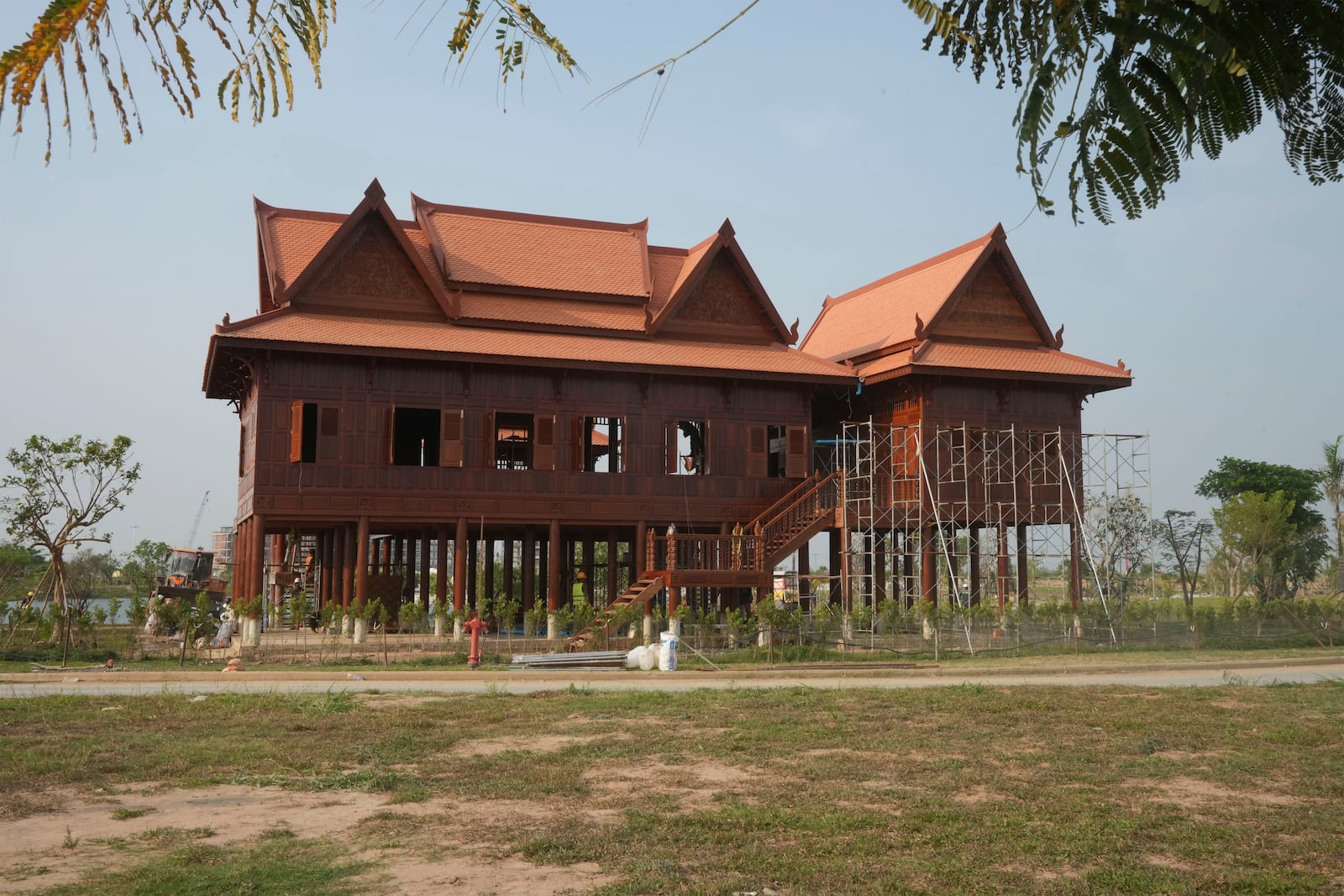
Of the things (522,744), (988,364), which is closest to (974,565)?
(988,364)

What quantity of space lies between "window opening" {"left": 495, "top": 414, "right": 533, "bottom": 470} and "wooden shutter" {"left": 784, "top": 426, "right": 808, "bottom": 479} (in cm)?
635

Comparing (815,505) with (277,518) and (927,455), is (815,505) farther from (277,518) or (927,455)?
(277,518)

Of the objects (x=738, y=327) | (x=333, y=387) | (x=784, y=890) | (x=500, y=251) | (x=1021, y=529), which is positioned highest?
(x=500, y=251)

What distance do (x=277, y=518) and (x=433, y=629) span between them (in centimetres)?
422

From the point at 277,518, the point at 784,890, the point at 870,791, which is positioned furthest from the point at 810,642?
the point at 784,890

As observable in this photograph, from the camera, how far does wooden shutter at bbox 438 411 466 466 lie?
2634 centimetres

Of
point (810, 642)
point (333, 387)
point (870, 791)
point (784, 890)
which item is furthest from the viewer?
point (333, 387)

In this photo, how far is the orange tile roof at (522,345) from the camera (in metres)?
25.2

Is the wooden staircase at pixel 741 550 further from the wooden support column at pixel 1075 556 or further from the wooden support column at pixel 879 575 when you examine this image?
the wooden support column at pixel 1075 556

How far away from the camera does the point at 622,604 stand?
24.8m

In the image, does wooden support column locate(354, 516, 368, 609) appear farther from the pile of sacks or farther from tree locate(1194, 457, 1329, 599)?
tree locate(1194, 457, 1329, 599)

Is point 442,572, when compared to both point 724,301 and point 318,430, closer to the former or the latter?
point 318,430

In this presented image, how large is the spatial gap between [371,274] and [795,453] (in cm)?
1103

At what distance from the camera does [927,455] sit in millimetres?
29484
